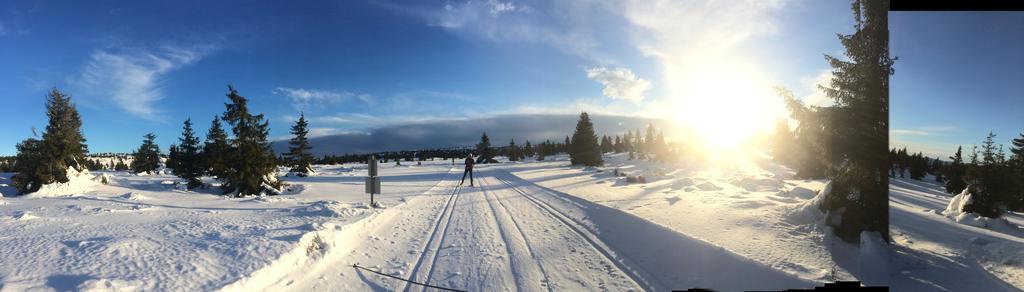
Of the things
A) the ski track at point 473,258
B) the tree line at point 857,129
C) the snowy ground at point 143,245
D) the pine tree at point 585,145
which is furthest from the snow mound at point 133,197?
the pine tree at point 585,145

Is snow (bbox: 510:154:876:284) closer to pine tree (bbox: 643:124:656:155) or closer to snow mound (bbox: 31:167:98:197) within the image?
snow mound (bbox: 31:167:98:197)

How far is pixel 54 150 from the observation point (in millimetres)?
14625

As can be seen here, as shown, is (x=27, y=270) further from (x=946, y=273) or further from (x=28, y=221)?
(x=946, y=273)

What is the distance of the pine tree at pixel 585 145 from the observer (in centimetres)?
3794

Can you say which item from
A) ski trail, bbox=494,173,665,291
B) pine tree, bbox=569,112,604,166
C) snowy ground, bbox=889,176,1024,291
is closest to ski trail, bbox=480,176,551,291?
ski trail, bbox=494,173,665,291

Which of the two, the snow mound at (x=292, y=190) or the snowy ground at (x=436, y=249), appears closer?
the snowy ground at (x=436, y=249)

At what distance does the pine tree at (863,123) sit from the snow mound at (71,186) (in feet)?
69.6

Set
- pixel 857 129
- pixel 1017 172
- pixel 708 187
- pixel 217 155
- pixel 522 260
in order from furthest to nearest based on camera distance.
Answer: pixel 217 155, pixel 708 187, pixel 522 260, pixel 857 129, pixel 1017 172

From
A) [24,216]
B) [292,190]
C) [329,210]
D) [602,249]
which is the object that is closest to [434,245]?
[602,249]

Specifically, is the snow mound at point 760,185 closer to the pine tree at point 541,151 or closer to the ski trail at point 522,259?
the ski trail at point 522,259

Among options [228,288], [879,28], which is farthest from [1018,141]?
[228,288]

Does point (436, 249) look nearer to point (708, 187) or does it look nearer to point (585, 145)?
point (708, 187)

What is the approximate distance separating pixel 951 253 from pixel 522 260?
4092 mm

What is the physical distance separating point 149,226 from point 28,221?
2.59m
